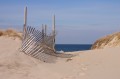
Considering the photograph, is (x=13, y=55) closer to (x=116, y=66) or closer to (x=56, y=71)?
(x=56, y=71)

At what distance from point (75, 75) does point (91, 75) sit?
1.52ft

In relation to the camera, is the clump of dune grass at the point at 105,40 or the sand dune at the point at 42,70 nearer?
the sand dune at the point at 42,70

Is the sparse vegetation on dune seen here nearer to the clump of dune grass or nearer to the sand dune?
the sand dune

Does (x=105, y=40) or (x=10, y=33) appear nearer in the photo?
(x=10, y=33)

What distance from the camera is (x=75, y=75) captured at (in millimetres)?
9195

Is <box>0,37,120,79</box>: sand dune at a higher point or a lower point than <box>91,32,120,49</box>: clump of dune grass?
higher

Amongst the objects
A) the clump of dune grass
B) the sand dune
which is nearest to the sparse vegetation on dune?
the sand dune

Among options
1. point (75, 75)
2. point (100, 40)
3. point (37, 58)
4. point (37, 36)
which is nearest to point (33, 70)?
point (75, 75)

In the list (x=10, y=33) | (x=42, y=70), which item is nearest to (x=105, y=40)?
(x=10, y=33)

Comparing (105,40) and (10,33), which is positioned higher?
(10,33)

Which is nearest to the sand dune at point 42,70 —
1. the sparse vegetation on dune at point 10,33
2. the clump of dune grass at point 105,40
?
the sparse vegetation on dune at point 10,33

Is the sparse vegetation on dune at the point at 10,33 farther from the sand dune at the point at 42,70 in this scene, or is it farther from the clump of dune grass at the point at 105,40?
the clump of dune grass at the point at 105,40

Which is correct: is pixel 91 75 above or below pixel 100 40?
above

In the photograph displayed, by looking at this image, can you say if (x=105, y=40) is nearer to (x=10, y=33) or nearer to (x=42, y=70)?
(x=10, y=33)
